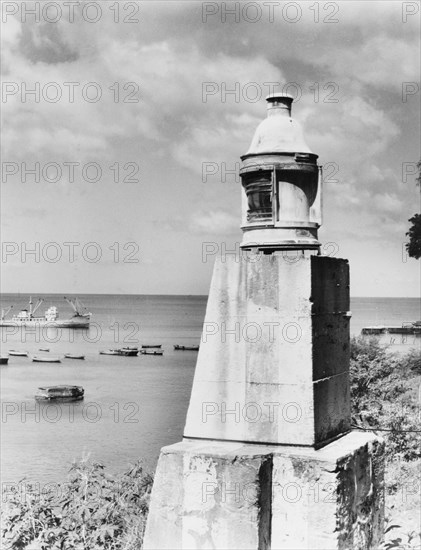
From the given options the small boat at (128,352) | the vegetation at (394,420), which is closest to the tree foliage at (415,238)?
the vegetation at (394,420)

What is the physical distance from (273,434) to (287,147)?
2318mm

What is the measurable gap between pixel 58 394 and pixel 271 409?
140ft

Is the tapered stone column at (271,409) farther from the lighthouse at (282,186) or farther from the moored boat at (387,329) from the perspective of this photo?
the moored boat at (387,329)

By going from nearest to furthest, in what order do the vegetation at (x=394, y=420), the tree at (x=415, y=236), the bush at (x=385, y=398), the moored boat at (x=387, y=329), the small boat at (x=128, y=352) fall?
Answer: the vegetation at (x=394, y=420) → the bush at (x=385, y=398) → the tree at (x=415, y=236) → the moored boat at (x=387, y=329) → the small boat at (x=128, y=352)

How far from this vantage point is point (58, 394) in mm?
46781

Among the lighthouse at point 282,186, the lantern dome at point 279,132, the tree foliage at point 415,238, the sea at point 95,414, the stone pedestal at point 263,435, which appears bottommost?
the sea at point 95,414

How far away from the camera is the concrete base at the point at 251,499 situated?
5.57 metres

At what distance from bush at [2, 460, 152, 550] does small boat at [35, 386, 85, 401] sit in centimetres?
3885

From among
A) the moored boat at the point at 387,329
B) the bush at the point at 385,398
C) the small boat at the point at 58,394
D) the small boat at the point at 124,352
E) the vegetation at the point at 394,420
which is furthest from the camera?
the small boat at the point at 124,352

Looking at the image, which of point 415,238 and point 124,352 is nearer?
point 415,238

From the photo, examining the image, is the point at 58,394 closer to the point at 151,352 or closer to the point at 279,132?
the point at 151,352

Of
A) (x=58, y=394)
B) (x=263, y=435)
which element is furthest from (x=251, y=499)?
(x=58, y=394)

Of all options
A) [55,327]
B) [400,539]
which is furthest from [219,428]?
[55,327]

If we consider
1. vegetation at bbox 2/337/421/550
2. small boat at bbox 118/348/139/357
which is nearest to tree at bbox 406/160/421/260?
vegetation at bbox 2/337/421/550
